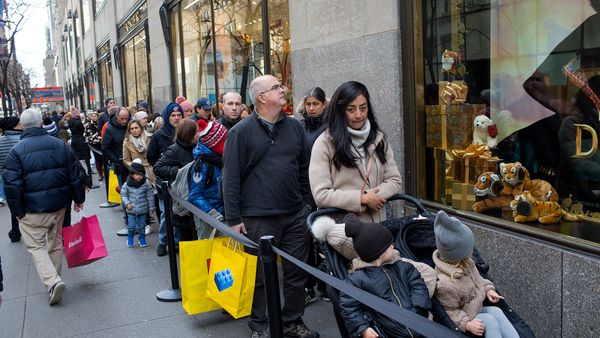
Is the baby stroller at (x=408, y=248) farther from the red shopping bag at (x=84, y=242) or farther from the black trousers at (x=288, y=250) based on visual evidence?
the red shopping bag at (x=84, y=242)

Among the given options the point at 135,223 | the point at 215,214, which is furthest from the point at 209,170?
the point at 135,223

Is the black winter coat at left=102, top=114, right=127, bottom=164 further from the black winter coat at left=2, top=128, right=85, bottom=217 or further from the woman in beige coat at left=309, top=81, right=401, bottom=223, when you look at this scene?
the woman in beige coat at left=309, top=81, right=401, bottom=223

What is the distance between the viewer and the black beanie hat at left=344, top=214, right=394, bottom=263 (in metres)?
2.95

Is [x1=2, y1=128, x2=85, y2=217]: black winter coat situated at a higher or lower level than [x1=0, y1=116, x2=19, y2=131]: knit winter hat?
lower

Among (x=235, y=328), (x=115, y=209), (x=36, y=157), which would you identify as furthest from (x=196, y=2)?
(x=235, y=328)

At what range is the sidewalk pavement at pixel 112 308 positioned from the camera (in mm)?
4938

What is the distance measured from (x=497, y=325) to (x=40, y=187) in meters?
4.76

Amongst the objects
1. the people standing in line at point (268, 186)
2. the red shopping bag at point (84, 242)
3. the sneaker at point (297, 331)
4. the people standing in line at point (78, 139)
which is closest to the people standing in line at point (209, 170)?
the people standing in line at point (268, 186)

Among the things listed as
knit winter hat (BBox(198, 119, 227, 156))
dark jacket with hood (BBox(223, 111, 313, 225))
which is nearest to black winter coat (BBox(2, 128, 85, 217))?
knit winter hat (BBox(198, 119, 227, 156))

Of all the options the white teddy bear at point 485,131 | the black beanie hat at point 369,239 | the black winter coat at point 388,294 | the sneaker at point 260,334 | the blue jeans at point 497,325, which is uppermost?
the white teddy bear at point 485,131

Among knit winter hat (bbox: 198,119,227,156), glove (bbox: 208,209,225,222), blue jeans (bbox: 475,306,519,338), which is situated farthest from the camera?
knit winter hat (bbox: 198,119,227,156)

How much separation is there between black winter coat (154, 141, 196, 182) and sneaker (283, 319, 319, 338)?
251 cm

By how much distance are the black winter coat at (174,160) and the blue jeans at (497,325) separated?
4.14m

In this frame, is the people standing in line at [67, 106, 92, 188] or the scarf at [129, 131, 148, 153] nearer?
the scarf at [129, 131, 148, 153]
